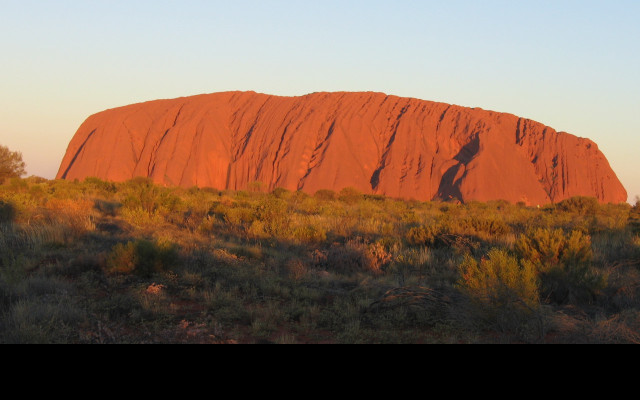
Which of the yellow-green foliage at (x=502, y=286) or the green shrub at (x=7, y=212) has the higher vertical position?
the yellow-green foliage at (x=502, y=286)

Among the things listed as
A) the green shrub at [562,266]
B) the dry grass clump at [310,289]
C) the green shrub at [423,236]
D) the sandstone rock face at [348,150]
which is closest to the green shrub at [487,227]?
the dry grass clump at [310,289]

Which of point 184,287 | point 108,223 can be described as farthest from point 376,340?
point 108,223

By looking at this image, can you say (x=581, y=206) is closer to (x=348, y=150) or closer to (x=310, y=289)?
(x=310, y=289)

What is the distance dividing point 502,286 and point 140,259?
5.28 meters

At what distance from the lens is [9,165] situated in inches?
956

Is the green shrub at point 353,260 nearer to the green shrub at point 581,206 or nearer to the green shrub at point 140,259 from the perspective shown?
the green shrub at point 140,259

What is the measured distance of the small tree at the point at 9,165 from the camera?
938 inches

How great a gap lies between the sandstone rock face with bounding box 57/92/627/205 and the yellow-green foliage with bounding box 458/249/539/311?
42096 millimetres

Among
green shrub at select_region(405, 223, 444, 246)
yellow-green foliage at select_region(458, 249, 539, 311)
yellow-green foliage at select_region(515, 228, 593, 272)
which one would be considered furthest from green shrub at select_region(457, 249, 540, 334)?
green shrub at select_region(405, 223, 444, 246)

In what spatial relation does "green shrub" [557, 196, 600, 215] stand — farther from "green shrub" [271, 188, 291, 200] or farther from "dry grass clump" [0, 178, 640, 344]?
"green shrub" [271, 188, 291, 200]

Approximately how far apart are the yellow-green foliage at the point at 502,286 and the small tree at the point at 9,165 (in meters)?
26.2

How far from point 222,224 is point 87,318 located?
7.64 m

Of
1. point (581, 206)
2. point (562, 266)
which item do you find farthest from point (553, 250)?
point (581, 206)

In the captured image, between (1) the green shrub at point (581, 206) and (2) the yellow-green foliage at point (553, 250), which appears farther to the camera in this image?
(1) the green shrub at point (581, 206)
